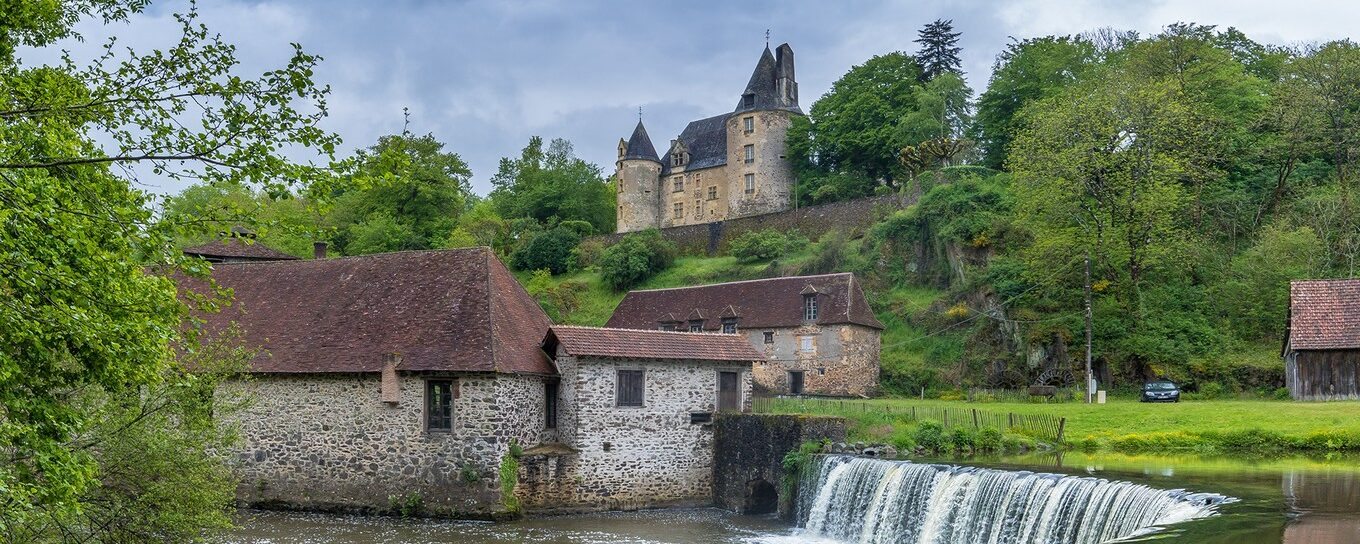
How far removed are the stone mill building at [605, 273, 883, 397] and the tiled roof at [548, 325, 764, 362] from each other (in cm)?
1337

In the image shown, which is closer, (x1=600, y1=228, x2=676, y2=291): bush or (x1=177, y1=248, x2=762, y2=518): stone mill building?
(x1=177, y1=248, x2=762, y2=518): stone mill building

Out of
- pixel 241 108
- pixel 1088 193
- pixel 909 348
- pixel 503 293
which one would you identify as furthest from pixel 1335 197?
pixel 241 108

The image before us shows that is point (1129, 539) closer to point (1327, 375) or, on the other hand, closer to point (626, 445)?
point (626, 445)

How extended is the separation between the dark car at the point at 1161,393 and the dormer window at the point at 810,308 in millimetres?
12818

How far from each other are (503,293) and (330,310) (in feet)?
14.8

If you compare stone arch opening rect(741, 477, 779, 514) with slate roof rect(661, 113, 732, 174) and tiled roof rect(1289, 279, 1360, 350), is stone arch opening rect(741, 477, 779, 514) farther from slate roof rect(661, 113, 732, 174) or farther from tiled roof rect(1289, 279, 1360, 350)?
slate roof rect(661, 113, 732, 174)

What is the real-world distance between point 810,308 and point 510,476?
67.3 feet

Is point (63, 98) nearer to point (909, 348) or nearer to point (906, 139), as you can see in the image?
point (909, 348)

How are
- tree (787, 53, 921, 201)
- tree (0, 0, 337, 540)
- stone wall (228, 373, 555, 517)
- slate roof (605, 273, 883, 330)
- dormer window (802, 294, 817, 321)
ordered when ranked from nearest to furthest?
tree (0, 0, 337, 540), stone wall (228, 373, 555, 517), slate roof (605, 273, 883, 330), dormer window (802, 294, 817, 321), tree (787, 53, 921, 201)

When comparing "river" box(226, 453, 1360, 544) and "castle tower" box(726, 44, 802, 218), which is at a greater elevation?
"castle tower" box(726, 44, 802, 218)

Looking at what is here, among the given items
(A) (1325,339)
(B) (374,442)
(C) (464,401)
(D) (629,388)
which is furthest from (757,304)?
(B) (374,442)

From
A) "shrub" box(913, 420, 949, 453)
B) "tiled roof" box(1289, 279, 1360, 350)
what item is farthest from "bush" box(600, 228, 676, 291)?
"tiled roof" box(1289, 279, 1360, 350)

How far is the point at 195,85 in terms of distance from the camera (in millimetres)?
9328

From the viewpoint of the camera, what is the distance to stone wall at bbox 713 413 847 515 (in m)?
25.9
